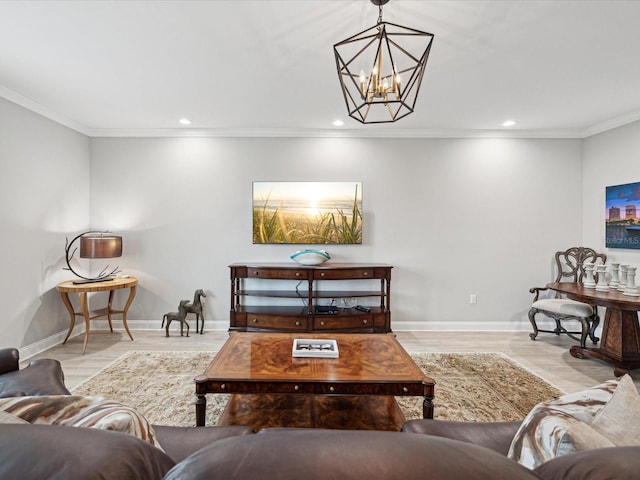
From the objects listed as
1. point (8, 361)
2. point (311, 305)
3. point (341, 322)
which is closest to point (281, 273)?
point (311, 305)

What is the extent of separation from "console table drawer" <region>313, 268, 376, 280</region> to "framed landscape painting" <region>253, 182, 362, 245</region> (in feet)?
1.72

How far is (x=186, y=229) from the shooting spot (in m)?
4.42

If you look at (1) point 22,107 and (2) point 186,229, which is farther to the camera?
(2) point 186,229

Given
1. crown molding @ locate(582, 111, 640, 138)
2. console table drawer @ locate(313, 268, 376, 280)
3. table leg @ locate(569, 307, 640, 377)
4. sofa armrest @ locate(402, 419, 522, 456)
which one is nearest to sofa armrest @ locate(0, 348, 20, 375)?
sofa armrest @ locate(402, 419, 522, 456)

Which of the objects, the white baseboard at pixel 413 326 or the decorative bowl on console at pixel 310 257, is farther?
the white baseboard at pixel 413 326

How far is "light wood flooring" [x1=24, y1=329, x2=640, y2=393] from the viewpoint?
304 cm

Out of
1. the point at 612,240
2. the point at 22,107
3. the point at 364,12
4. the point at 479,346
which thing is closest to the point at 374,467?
the point at 364,12

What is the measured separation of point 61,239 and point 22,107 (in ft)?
4.73

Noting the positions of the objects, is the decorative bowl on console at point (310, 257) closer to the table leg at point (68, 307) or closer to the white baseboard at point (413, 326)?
the white baseboard at point (413, 326)

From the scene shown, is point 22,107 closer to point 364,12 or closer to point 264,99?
point 264,99

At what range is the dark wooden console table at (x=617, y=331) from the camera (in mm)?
3024

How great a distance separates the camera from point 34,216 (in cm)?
352

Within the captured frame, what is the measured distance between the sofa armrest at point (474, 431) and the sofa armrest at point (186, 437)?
26.5 inches

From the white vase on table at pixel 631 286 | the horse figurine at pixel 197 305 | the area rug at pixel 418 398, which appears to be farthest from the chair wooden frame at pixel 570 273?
the horse figurine at pixel 197 305
